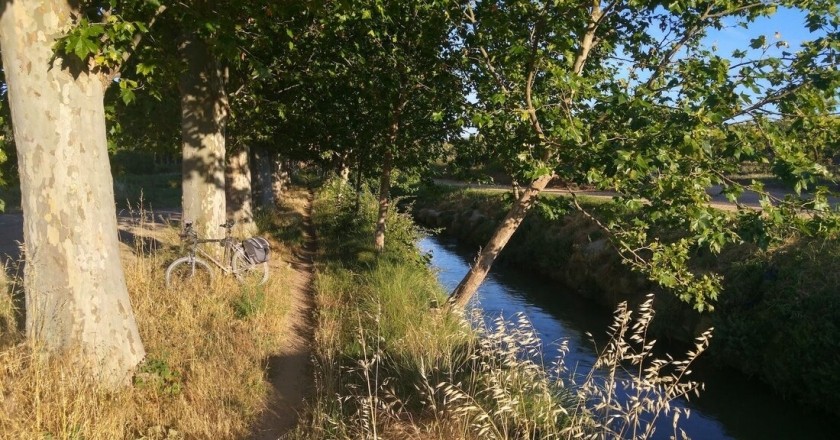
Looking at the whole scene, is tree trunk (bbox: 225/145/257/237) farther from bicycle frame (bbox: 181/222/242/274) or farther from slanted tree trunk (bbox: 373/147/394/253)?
bicycle frame (bbox: 181/222/242/274)

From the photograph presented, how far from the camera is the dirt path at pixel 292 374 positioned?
509 cm

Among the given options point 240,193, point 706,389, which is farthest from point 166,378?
point 240,193

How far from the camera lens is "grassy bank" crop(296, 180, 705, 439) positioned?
3766 millimetres

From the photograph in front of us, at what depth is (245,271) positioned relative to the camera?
8758mm

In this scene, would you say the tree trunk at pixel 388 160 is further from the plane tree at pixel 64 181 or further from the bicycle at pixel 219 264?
the plane tree at pixel 64 181

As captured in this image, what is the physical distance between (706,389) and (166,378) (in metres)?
8.12

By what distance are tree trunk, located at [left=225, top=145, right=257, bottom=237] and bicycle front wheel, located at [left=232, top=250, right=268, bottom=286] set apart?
4.07 meters

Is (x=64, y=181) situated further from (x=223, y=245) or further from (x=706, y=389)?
(x=706, y=389)

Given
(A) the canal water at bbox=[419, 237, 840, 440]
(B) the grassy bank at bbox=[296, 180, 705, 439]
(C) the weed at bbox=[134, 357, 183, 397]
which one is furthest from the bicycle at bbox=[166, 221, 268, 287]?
(A) the canal water at bbox=[419, 237, 840, 440]

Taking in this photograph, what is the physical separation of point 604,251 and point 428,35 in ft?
28.0

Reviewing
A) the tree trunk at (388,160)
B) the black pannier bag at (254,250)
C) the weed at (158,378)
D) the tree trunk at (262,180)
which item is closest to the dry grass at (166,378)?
the weed at (158,378)

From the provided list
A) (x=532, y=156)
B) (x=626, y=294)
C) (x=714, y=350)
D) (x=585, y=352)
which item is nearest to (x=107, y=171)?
(x=532, y=156)

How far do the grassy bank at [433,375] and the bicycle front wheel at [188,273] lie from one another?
1.59 m

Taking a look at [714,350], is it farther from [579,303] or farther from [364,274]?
[364,274]
